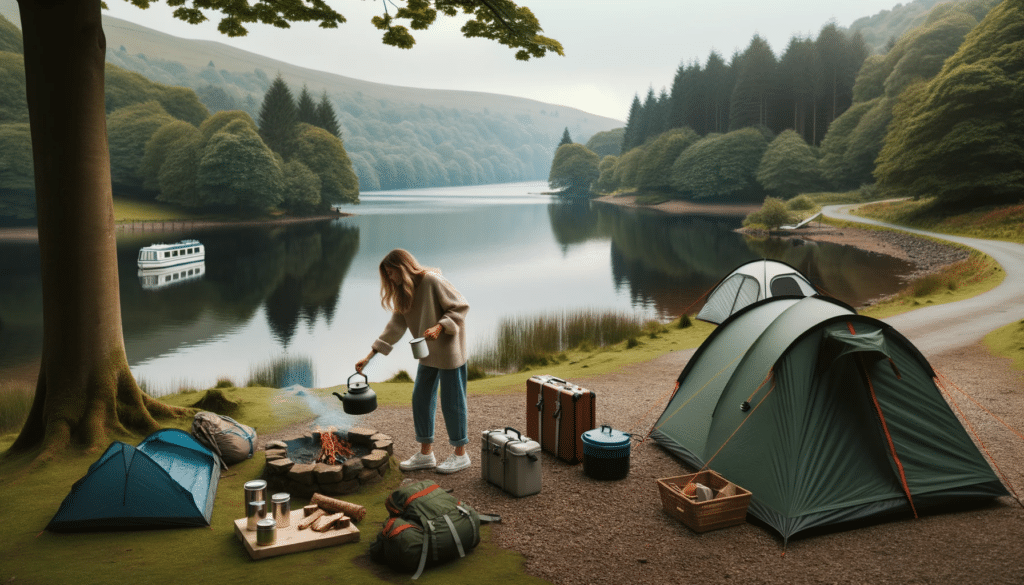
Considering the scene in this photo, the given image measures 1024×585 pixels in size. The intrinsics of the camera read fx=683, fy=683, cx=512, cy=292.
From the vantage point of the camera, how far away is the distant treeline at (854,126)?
126 feet

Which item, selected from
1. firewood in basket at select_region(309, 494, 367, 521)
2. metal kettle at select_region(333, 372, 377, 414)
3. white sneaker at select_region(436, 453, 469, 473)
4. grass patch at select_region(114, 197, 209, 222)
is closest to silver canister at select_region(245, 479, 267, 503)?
firewood in basket at select_region(309, 494, 367, 521)

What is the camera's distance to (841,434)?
611cm

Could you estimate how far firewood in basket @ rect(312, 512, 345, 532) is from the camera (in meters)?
5.42

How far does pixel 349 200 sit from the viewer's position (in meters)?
72.0

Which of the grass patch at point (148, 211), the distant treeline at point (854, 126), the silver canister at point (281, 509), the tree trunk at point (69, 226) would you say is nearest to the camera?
the silver canister at point (281, 509)

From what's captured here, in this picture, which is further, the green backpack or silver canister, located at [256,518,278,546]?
silver canister, located at [256,518,278,546]

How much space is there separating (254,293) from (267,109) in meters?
49.2

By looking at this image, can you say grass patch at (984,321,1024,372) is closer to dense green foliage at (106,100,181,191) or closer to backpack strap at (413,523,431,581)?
backpack strap at (413,523,431,581)

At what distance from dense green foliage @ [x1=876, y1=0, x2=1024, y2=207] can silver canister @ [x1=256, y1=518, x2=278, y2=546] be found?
4317 cm

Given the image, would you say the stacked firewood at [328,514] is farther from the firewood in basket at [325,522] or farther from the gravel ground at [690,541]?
the gravel ground at [690,541]

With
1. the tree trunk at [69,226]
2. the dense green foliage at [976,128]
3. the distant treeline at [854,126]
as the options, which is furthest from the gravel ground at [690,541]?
the distant treeline at [854,126]

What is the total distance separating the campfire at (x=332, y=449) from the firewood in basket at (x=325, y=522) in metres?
1.28

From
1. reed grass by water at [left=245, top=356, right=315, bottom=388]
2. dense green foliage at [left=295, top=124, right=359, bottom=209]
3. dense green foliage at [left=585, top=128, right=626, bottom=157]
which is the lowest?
reed grass by water at [left=245, top=356, right=315, bottom=388]

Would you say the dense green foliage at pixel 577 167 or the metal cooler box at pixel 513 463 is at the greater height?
the dense green foliage at pixel 577 167
